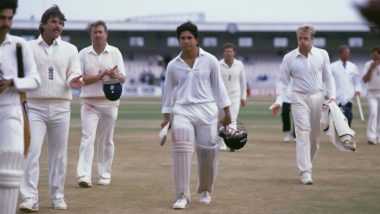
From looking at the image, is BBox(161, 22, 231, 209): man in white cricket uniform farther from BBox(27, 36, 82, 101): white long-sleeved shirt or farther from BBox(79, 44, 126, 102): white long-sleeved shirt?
BBox(79, 44, 126, 102): white long-sleeved shirt

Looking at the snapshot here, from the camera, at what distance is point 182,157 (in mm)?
10016

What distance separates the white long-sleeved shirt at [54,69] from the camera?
986cm

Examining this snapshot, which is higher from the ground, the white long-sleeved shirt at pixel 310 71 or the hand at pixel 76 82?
the hand at pixel 76 82

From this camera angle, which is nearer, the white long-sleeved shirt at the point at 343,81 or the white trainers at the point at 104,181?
the white trainers at the point at 104,181

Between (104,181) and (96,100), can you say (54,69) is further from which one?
(104,181)

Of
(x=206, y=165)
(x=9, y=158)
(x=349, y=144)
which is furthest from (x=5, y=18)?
(x=349, y=144)

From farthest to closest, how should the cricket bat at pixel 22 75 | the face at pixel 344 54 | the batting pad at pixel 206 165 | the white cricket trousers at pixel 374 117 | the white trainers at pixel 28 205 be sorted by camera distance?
the face at pixel 344 54 → the white cricket trousers at pixel 374 117 → the batting pad at pixel 206 165 → the white trainers at pixel 28 205 → the cricket bat at pixel 22 75

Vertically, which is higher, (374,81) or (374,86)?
(374,81)

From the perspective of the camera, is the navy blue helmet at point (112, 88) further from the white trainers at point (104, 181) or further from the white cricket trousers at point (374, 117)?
the white cricket trousers at point (374, 117)

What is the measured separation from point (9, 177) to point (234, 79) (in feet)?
41.3

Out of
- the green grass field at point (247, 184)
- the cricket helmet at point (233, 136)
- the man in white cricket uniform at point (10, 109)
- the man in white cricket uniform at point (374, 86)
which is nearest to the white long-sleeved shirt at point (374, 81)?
the man in white cricket uniform at point (374, 86)

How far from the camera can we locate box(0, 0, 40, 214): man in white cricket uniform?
23.2 feet

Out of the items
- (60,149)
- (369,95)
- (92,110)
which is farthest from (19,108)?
(369,95)

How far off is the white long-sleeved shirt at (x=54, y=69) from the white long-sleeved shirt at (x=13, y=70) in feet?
7.85
